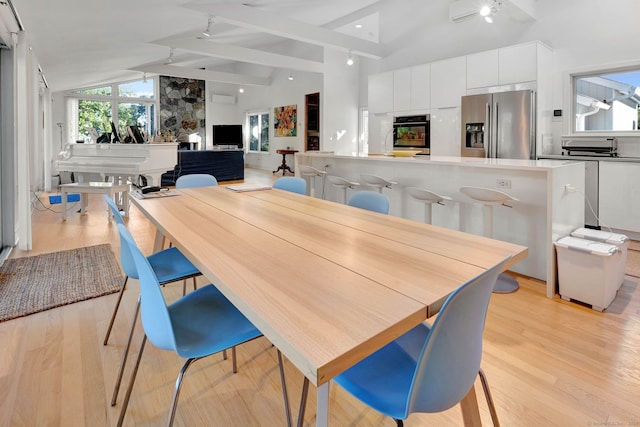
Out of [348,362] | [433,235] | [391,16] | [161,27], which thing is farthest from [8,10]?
[391,16]

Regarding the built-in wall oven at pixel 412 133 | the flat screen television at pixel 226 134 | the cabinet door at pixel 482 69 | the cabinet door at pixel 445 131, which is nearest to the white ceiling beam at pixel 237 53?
the built-in wall oven at pixel 412 133

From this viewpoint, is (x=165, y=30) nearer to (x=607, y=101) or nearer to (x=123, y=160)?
(x=123, y=160)

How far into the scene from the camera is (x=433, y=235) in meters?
1.53

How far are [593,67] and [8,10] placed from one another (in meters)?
6.09

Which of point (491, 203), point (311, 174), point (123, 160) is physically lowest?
point (491, 203)

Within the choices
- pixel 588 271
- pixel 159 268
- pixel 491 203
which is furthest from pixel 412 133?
pixel 159 268

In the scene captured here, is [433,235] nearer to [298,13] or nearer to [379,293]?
[379,293]

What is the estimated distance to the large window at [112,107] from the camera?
10.2 m

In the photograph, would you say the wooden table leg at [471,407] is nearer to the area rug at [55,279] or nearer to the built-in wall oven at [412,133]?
the area rug at [55,279]

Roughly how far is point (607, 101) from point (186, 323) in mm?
5399

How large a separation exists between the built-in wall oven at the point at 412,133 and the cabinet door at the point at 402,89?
0.67ft

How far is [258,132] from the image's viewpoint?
12617 millimetres

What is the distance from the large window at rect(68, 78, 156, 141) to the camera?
403 inches

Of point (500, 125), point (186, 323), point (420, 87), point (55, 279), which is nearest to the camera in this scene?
point (186, 323)
